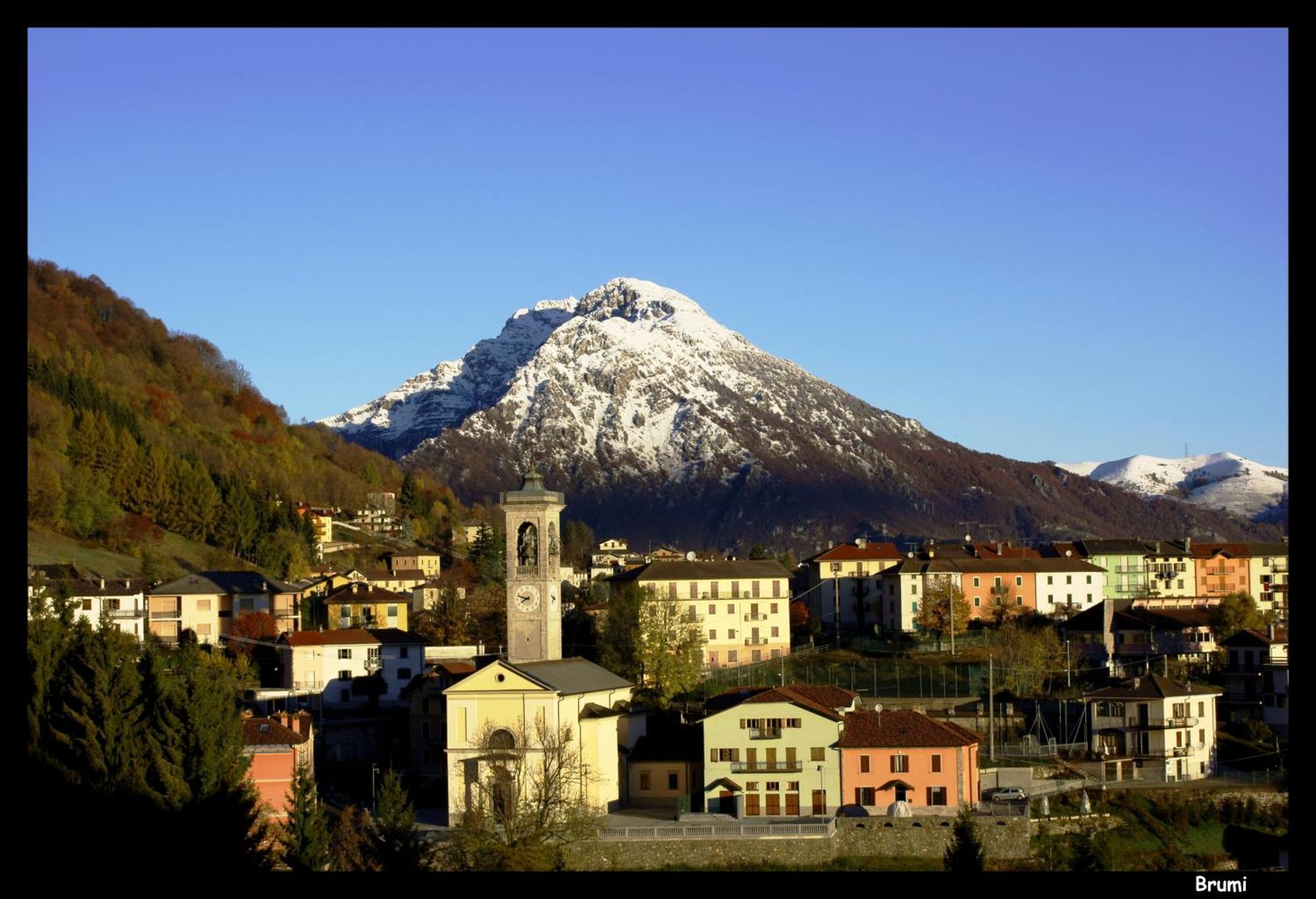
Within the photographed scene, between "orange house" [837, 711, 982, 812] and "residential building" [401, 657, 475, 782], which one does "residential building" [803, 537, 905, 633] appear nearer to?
"residential building" [401, 657, 475, 782]

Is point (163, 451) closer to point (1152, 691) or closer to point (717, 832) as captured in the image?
point (1152, 691)

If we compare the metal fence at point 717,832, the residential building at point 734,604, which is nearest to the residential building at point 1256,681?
the residential building at point 734,604

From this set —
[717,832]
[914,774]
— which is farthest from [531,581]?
[914,774]

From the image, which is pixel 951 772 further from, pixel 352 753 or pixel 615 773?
pixel 352 753

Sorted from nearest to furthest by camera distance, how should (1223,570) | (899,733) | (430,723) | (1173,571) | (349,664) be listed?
(899,733), (430,723), (349,664), (1223,570), (1173,571)

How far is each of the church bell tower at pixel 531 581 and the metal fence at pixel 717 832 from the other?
29.5 ft

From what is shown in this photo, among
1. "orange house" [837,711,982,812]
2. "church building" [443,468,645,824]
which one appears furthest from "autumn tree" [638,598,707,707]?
"orange house" [837,711,982,812]

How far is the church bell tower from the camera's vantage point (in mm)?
43219

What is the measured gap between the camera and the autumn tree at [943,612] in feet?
208

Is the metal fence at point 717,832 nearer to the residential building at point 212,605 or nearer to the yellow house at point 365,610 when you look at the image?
the residential building at point 212,605

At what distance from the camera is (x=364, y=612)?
209 feet

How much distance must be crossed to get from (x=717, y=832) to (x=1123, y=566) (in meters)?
46.7

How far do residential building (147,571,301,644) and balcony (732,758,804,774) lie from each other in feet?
88.1

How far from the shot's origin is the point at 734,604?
6431 cm
